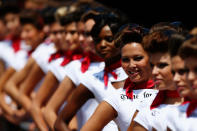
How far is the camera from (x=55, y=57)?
6805 millimetres

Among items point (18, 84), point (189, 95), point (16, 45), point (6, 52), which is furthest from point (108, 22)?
point (6, 52)

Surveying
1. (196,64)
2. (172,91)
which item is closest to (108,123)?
(172,91)

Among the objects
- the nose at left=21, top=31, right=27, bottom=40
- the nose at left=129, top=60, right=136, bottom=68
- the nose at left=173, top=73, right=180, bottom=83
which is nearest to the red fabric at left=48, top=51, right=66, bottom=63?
the nose at left=21, top=31, right=27, bottom=40

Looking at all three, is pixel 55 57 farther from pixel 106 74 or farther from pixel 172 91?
pixel 172 91

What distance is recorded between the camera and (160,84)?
13.9 ft

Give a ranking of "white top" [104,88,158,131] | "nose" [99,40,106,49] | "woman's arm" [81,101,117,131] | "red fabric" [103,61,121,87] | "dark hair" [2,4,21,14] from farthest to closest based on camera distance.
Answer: "dark hair" [2,4,21,14] → "red fabric" [103,61,121,87] → "nose" [99,40,106,49] → "woman's arm" [81,101,117,131] → "white top" [104,88,158,131]

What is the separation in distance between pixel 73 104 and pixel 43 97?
4.17ft

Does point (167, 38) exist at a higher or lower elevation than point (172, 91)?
higher

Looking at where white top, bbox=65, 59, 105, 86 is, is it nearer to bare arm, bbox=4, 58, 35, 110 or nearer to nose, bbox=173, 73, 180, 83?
bare arm, bbox=4, 58, 35, 110

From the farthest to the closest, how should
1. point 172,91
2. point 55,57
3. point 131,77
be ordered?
point 55,57 → point 131,77 → point 172,91

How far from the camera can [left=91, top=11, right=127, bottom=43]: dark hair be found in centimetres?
534

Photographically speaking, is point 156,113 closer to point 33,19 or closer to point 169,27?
point 169,27

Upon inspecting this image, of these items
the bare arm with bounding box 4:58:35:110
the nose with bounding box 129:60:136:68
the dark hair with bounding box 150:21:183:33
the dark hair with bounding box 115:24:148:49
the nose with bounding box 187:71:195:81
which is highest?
the dark hair with bounding box 150:21:183:33

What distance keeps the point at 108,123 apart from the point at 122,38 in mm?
926
